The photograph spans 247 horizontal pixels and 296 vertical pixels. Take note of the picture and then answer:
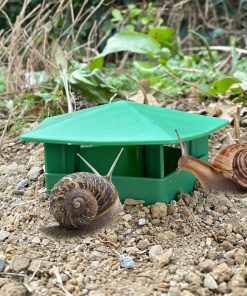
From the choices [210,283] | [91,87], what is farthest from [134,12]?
[210,283]

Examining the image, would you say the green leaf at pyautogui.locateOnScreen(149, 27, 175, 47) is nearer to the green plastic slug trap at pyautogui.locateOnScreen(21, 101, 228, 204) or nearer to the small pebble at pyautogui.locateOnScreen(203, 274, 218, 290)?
the green plastic slug trap at pyautogui.locateOnScreen(21, 101, 228, 204)

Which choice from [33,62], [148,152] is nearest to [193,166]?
[148,152]

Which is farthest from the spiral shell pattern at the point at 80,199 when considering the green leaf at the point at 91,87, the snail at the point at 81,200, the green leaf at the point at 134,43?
the green leaf at the point at 134,43

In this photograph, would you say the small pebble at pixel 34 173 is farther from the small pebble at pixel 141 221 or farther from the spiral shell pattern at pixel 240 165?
the spiral shell pattern at pixel 240 165

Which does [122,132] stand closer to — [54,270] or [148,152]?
[148,152]

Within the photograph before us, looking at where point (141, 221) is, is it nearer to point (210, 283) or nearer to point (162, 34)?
point (210, 283)

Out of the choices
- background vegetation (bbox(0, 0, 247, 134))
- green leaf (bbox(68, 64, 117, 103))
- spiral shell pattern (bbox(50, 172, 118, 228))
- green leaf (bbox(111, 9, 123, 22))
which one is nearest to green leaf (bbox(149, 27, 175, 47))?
background vegetation (bbox(0, 0, 247, 134))

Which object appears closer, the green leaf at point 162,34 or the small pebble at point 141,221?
the small pebble at point 141,221
